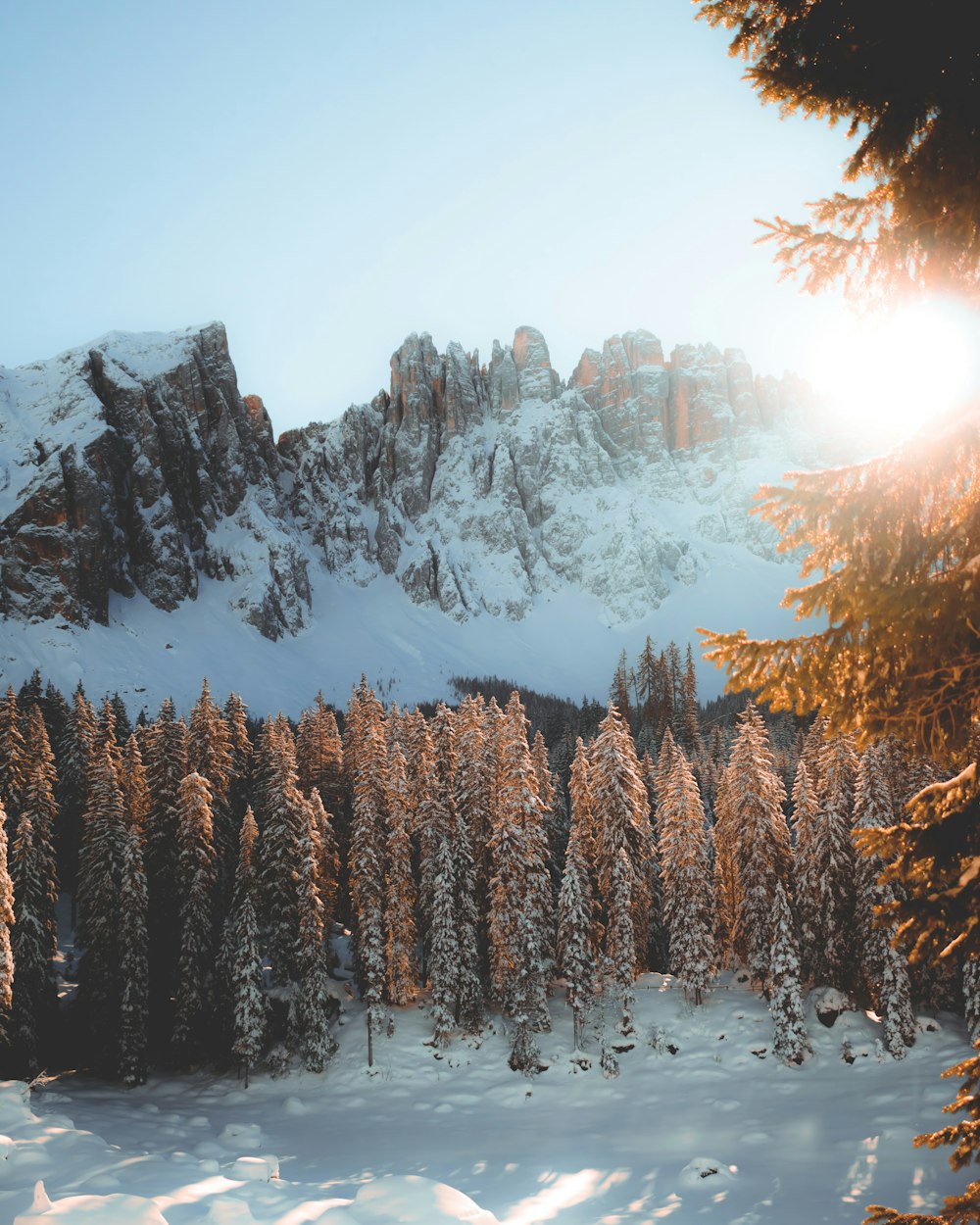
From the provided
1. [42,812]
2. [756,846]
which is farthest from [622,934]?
[42,812]

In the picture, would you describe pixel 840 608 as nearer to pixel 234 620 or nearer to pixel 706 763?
pixel 706 763

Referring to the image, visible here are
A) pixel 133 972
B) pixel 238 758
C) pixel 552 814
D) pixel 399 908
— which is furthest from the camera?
pixel 238 758

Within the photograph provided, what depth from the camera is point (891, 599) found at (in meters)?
4.70

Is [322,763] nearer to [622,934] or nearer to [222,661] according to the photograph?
[622,934]

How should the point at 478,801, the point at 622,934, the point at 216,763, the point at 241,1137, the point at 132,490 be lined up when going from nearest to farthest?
the point at 241,1137 < the point at 622,934 < the point at 478,801 < the point at 216,763 < the point at 132,490

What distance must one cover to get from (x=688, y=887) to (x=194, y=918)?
24.3m

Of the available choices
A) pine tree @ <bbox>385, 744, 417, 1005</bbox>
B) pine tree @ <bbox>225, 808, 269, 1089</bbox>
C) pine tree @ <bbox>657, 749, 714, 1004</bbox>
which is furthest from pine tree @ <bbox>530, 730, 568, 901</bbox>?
pine tree @ <bbox>225, 808, 269, 1089</bbox>

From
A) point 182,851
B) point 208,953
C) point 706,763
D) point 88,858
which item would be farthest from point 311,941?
point 706,763

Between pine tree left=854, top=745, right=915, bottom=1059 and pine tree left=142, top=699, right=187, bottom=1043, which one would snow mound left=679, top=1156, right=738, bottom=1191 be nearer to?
pine tree left=854, top=745, right=915, bottom=1059

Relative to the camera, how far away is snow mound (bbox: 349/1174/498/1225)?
1677 cm

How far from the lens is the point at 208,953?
36.6m

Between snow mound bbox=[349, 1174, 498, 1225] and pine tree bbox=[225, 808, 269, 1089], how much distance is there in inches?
711

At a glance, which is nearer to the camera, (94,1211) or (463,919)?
(94,1211)

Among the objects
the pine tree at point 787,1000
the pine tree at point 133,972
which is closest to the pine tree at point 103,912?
the pine tree at point 133,972
